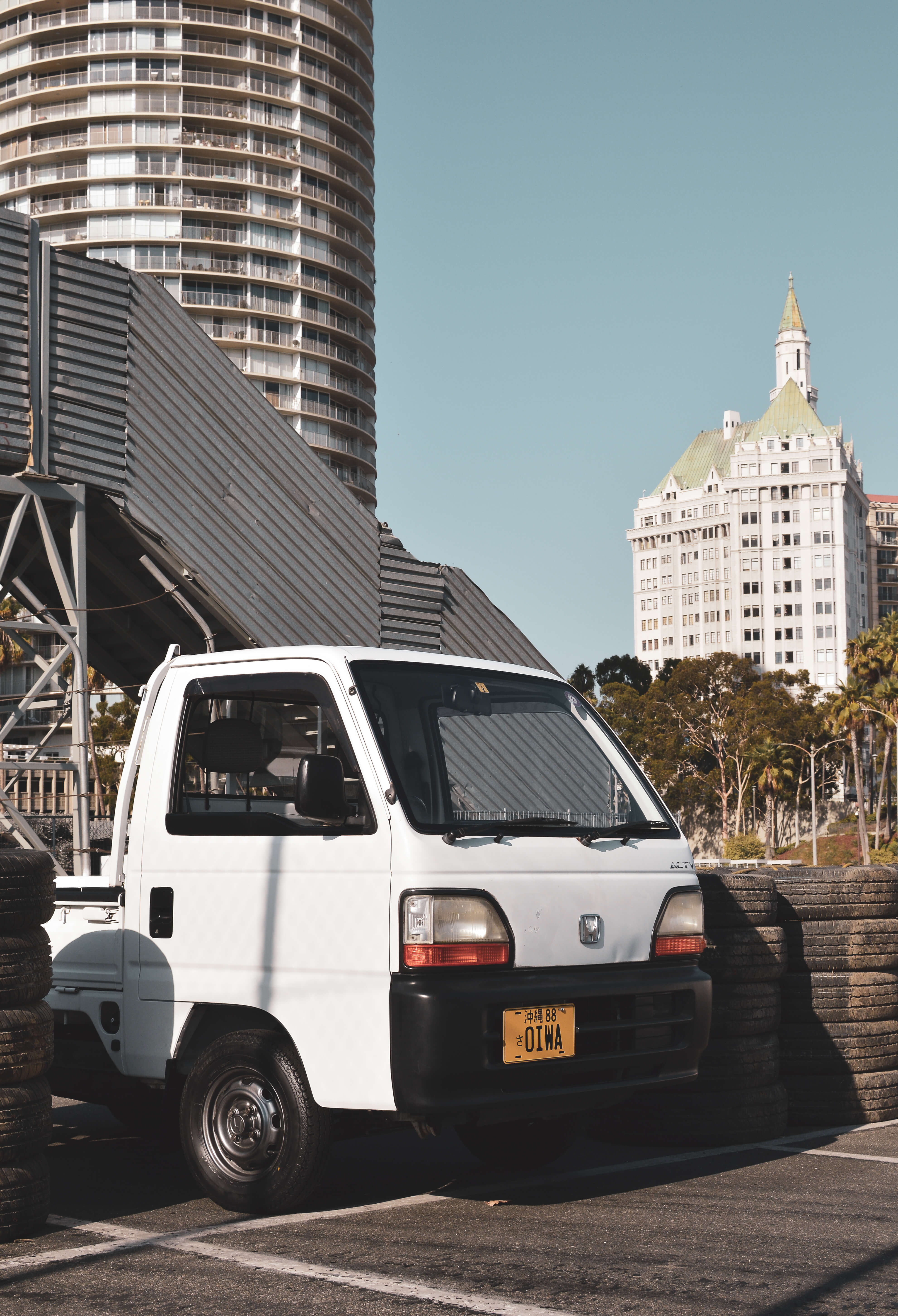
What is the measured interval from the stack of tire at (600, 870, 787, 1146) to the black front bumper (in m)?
1.39

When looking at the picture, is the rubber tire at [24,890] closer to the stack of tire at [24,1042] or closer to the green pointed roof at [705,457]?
the stack of tire at [24,1042]

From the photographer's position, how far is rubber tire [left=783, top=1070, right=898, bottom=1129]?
27.0ft

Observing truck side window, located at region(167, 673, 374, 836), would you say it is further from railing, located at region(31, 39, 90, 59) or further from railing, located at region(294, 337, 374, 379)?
railing, located at region(31, 39, 90, 59)

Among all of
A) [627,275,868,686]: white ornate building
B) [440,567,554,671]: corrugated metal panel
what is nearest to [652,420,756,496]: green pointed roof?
[627,275,868,686]: white ornate building

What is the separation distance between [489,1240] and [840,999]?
3495 mm

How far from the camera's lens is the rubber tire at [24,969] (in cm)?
565

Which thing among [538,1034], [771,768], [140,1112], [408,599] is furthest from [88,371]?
[771,768]

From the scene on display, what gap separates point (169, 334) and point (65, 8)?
8409 cm

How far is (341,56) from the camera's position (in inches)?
3962

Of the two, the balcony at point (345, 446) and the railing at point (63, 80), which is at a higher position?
the railing at point (63, 80)

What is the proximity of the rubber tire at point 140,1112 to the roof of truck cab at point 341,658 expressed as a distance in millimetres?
2064

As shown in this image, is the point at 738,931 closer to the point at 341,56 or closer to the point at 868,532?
the point at 341,56

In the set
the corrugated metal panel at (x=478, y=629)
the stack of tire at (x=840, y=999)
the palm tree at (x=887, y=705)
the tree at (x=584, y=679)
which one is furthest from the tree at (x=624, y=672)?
the stack of tire at (x=840, y=999)

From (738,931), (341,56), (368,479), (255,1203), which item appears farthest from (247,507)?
(341,56)
